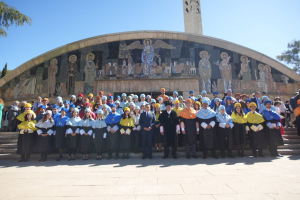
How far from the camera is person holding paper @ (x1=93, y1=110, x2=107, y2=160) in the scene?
6371 mm

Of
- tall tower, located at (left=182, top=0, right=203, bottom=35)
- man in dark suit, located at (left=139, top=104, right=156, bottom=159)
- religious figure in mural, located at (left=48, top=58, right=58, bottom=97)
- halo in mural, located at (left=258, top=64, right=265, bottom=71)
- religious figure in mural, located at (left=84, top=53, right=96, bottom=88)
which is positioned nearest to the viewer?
man in dark suit, located at (left=139, top=104, right=156, bottom=159)

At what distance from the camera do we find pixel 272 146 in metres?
6.38

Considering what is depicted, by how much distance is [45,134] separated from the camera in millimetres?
6438

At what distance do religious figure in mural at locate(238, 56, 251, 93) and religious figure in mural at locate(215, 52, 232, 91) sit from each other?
103cm

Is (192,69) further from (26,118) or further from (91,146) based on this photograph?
(26,118)

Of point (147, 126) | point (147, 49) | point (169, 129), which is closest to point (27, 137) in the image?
point (147, 126)

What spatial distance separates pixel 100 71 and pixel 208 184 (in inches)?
491

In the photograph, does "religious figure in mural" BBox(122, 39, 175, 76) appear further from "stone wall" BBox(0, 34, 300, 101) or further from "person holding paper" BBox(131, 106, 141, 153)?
"person holding paper" BBox(131, 106, 141, 153)

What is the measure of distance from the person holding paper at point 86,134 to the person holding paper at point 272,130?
687 centimetres

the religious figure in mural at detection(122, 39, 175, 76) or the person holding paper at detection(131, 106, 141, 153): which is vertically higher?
the religious figure in mural at detection(122, 39, 175, 76)

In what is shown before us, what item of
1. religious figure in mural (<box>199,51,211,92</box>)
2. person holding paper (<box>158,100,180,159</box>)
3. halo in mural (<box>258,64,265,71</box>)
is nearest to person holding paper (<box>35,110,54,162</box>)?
person holding paper (<box>158,100,180,159</box>)

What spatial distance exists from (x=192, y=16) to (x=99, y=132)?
3894 centimetres

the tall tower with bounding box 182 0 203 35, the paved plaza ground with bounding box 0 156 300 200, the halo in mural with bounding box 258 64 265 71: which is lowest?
the paved plaza ground with bounding box 0 156 300 200

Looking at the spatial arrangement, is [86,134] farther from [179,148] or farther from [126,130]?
[179,148]
